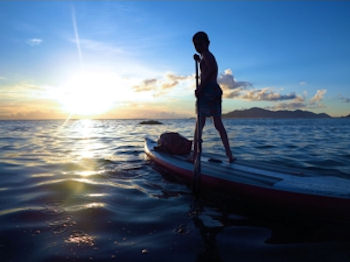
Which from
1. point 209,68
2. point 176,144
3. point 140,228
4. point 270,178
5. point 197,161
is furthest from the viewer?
point 176,144

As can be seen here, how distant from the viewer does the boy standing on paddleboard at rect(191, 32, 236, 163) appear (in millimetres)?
4730

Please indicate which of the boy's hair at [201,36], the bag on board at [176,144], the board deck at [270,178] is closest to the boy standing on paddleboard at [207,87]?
the boy's hair at [201,36]

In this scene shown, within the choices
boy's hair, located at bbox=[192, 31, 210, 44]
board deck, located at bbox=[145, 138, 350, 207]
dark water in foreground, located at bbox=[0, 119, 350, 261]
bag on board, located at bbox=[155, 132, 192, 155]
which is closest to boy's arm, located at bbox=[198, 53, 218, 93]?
boy's hair, located at bbox=[192, 31, 210, 44]

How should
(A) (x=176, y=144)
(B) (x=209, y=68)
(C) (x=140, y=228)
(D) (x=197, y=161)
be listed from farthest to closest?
(A) (x=176, y=144) → (B) (x=209, y=68) → (D) (x=197, y=161) → (C) (x=140, y=228)

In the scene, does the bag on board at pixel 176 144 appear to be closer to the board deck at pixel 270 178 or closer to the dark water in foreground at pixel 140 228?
the board deck at pixel 270 178

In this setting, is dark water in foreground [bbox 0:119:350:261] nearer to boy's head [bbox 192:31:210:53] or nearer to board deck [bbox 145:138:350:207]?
board deck [bbox 145:138:350:207]

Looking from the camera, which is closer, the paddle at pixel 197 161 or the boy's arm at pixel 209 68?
the paddle at pixel 197 161

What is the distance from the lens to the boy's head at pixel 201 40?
4738 millimetres

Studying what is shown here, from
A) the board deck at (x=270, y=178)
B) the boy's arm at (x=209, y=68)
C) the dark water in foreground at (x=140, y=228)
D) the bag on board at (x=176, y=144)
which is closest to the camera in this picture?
the dark water in foreground at (x=140, y=228)

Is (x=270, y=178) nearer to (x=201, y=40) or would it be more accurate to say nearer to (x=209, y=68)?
(x=209, y=68)

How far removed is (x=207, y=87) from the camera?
4824 millimetres

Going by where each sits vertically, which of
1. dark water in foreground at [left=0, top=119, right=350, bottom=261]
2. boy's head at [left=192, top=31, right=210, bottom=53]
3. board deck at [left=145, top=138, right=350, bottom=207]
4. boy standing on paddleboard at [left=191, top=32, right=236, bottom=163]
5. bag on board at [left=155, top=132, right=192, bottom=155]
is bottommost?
dark water in foreground at [left=0, top=119, right=350, bottom=261]

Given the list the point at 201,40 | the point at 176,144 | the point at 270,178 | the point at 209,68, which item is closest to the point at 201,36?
the point at 201,40

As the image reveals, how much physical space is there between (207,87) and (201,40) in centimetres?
96
